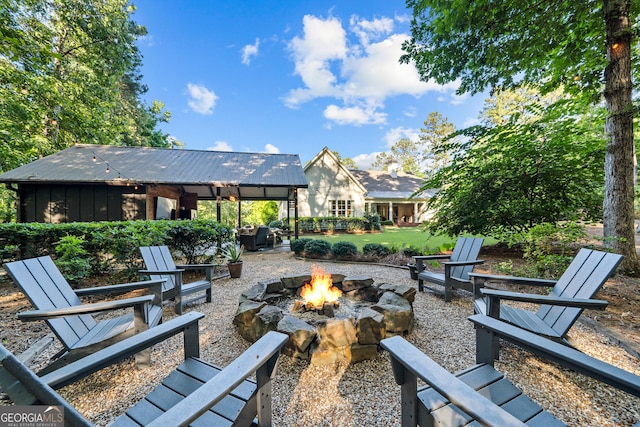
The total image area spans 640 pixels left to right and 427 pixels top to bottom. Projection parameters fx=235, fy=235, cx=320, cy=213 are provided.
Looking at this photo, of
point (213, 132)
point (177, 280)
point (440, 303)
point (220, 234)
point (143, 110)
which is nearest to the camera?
point (177, 280)

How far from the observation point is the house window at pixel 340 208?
63.5 feet

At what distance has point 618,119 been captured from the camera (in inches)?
174

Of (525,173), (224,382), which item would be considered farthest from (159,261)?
(525,173)

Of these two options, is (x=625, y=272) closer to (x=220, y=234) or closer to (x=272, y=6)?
(x=220, y=234)

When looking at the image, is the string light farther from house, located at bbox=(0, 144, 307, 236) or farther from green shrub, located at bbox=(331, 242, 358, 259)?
green shrub, located at bbox=(331, 242, 358, 259)

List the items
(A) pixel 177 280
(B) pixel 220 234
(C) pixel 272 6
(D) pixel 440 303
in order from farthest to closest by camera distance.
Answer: (C) pixel 272 6 → (B) pixel 220 234 → (D) pixel 440 303 → (A) pixel 177 280

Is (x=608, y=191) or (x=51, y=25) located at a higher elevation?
(x=51, y=25)

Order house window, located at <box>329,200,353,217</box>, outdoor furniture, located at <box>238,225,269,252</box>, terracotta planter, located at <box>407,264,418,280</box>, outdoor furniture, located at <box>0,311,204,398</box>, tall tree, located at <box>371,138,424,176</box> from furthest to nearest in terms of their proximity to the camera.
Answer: tall tree, located at <box>371,138,424,176</box> < house window, located at <box>329,200,353,217</box> < outdoor furniture, located at <box>238,225,269,252</box> < terracotta planter, located at <box>407,264,418,280</box> < outdoor furniture, located at <box>0,311,204,398</box>

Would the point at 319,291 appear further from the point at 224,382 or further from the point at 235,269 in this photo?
the point at 235,269

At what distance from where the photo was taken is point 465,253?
421 centimetres

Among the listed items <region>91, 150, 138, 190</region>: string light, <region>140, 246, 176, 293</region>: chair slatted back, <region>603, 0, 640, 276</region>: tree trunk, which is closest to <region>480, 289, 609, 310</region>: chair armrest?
<region>603, 0, 640, 276</region>: tree trunk

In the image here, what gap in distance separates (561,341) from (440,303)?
5.38 ft

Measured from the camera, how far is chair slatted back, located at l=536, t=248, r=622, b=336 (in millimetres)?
2275

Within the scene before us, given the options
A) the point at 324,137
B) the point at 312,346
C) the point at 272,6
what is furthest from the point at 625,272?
the point at 324,137
